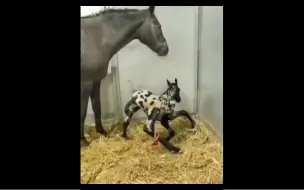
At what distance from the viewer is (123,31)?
3.91 ft

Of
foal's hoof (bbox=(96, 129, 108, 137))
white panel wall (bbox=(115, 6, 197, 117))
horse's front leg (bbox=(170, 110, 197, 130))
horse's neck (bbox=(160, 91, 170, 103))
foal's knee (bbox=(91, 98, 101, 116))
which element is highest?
white panel wall (bbox=(115, 6, 197, 117))

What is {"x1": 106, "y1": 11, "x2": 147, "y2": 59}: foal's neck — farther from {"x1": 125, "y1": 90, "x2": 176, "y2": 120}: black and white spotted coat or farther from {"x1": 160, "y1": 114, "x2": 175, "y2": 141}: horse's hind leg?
{"x1": 160, "y1": 114, "x2": 175, "y2": 141}: horse's hind leg

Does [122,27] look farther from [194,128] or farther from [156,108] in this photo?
[194,128]

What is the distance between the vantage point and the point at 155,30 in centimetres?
119

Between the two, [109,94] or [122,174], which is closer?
[122,174]

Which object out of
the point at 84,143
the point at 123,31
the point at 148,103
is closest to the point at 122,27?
the point at 123,31

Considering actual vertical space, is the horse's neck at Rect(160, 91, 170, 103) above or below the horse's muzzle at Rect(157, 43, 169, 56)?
below

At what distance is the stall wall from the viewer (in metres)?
1.14

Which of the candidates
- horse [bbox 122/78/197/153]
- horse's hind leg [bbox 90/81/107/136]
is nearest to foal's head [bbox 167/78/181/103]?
horse [bbox 122/78/197/153]

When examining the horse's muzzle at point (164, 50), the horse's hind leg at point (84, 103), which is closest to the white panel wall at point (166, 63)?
the horse's muzzle at point (164, 50)
